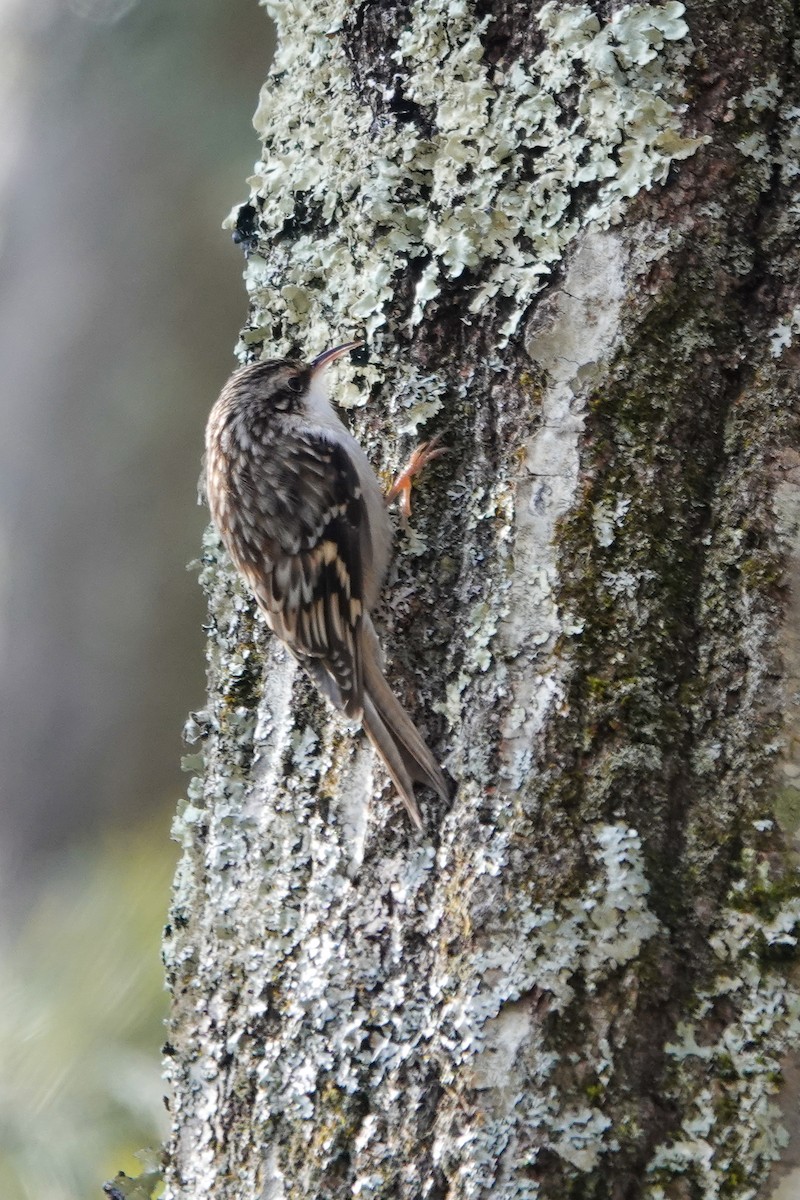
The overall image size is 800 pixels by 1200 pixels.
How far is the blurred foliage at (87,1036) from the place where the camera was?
207 centimetres

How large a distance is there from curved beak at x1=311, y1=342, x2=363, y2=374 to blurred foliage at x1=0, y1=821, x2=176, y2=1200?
1054mm

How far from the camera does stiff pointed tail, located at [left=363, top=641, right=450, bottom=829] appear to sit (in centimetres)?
157

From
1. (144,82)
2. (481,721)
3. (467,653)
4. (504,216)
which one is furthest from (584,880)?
(144,82)

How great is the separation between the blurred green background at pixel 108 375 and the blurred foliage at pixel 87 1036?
1.00 meters

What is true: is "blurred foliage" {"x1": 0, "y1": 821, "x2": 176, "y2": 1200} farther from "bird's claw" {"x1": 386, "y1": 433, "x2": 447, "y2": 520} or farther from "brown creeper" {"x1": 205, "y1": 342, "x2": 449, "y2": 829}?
"bird's claw" {"x1": 386, "y1": 433, "x2": 447, "y2": 520}

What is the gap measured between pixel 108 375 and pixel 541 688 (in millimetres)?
2584

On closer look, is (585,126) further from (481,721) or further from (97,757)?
(97,757)

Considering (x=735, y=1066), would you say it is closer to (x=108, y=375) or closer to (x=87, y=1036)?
(x=87, y=1036)

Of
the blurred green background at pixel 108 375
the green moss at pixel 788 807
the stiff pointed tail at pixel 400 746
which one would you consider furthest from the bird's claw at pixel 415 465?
the blurred green background at pixel 108 375

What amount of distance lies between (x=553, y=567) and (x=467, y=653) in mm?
171

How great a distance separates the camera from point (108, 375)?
145 inches

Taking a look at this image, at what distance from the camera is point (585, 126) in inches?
64.9

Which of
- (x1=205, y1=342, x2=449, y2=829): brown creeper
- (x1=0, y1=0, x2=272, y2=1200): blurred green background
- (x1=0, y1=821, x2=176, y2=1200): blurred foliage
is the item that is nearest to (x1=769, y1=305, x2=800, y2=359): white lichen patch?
(x1=205, y1=342, x2=449, y2=829): brown creeper

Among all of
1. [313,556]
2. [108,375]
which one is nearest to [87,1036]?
[313,556]
